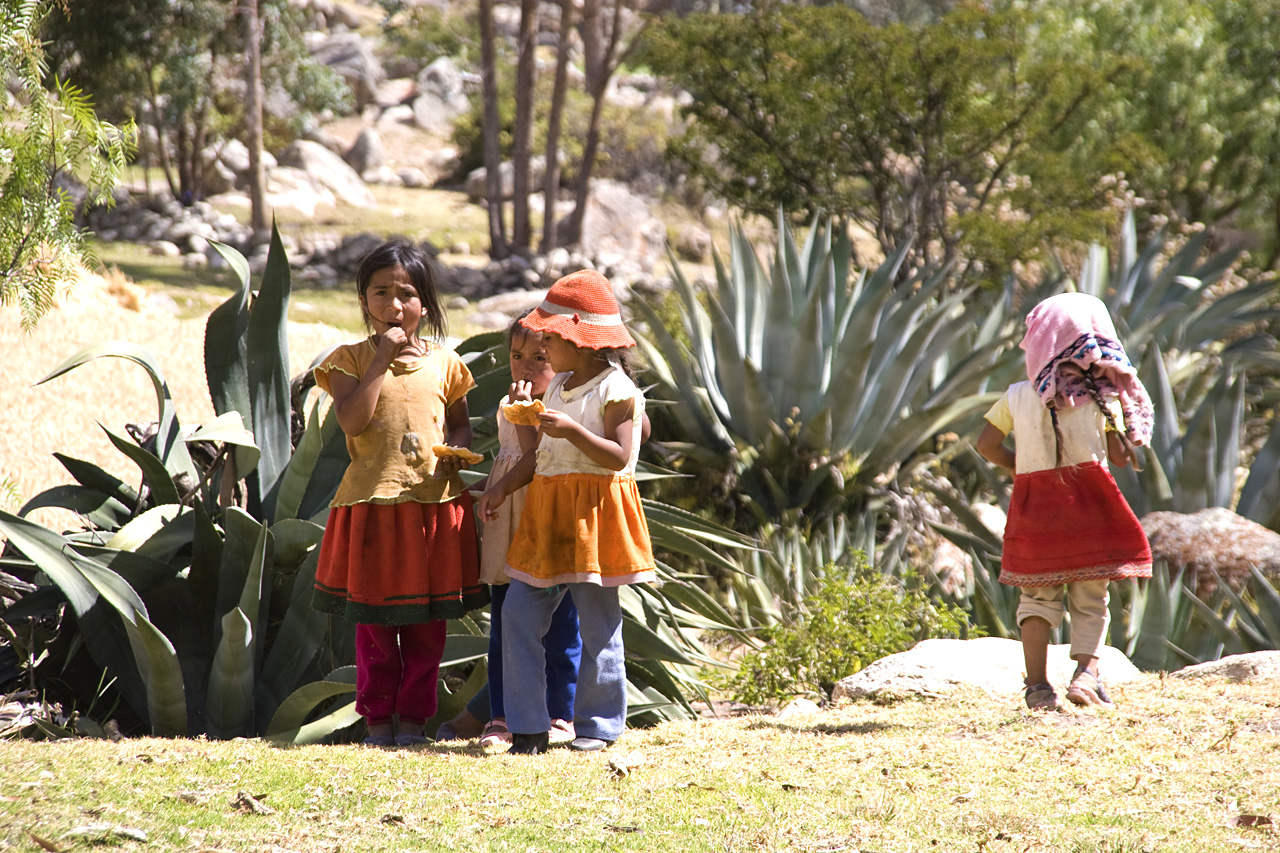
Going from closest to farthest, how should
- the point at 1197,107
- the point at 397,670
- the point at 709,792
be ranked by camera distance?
the point at 709,792 < the point at 397,670 < the point at 1197,107

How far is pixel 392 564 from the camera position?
138 inches

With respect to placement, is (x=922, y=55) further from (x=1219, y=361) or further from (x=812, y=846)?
(x=812, y=846)

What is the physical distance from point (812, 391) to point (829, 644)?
273 cm

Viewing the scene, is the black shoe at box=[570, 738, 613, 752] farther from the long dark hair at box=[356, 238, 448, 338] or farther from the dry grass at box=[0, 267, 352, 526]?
the dry grass at box=[0, 267, 352, 526]

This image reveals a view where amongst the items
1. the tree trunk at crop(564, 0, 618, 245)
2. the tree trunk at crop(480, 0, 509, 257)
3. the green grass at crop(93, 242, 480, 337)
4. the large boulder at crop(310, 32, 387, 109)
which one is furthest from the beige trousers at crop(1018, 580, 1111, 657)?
the large boulder at crop(310, 32, 387, 109)

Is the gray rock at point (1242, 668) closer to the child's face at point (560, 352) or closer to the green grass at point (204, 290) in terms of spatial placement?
the child's face at point (560, 352)

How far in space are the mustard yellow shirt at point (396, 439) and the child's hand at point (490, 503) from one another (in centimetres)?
9

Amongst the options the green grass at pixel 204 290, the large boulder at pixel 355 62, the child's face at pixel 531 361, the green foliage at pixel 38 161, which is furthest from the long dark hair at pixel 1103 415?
the large boulder at pixel 355 62

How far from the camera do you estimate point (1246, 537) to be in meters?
5.95

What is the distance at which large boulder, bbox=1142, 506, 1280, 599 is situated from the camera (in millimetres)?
5816

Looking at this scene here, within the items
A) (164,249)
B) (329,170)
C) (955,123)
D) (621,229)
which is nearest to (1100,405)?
(955,123)

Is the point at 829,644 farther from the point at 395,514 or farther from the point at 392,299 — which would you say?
the point at 392,299

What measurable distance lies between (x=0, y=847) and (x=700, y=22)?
577 inches

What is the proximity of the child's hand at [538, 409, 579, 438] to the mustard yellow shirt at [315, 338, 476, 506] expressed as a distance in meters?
0.47
